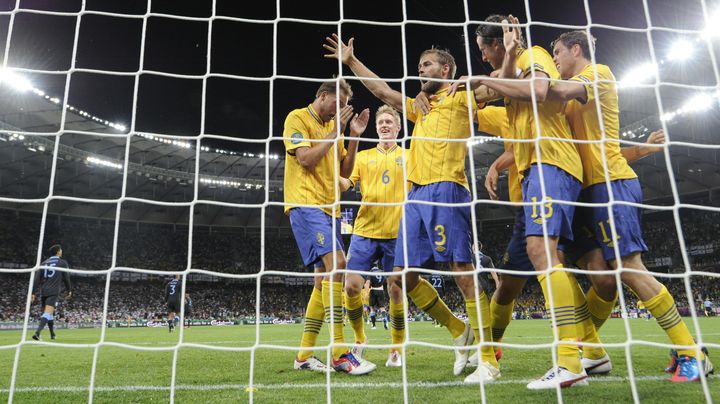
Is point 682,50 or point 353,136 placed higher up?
point 682,50

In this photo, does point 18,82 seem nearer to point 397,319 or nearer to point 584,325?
point 397,319

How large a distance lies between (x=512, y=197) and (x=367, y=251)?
1403 mm

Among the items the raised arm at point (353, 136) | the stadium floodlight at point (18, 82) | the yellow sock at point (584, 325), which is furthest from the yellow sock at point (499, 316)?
the stadium floodlight at point (18, 82)

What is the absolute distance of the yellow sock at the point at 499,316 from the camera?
3.65 m

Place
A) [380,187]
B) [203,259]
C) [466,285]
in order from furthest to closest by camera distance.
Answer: [203,259]
[380,187]
[466,285]

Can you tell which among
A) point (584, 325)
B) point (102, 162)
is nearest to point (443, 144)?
point (584, 325)

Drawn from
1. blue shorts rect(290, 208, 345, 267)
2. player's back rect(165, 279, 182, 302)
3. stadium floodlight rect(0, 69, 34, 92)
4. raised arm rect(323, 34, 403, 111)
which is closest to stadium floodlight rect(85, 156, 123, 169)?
stadium floodlight rect(0, 69, 34, 92)

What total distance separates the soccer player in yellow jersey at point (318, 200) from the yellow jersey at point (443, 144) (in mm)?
487

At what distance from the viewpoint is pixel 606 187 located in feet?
10.3

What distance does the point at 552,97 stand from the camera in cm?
288

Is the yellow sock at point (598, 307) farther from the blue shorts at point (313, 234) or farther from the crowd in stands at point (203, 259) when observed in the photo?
the crowd in stands at point (203, 259)

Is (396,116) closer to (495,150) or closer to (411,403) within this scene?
(411,403)

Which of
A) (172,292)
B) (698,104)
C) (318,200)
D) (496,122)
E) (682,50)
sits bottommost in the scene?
(172,292)

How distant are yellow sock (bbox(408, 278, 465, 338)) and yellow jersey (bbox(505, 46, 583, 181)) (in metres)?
1.28
